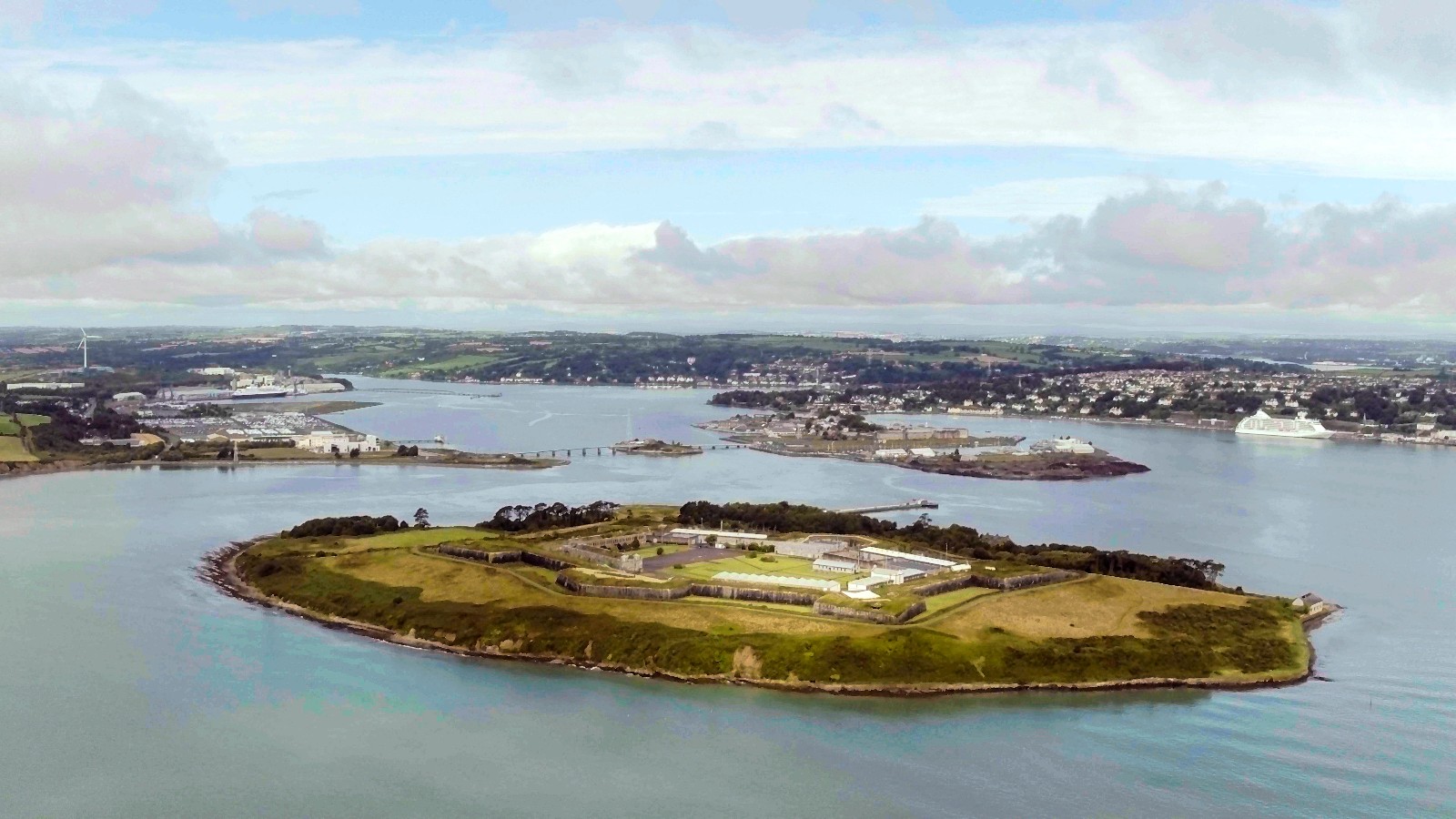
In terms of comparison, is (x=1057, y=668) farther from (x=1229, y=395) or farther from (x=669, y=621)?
(x=1229, y=395)

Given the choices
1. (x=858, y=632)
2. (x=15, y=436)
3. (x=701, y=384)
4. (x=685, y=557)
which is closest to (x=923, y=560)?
(x=685, y=557)

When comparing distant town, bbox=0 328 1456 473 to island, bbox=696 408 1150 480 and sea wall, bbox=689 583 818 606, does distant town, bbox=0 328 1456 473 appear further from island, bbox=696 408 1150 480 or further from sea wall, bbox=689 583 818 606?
sea wall, bbox=689 583 818 606

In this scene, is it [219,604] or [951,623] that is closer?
[951,623]

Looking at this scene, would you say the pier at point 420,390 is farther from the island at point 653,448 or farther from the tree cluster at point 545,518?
the tree cluster at point 545,518

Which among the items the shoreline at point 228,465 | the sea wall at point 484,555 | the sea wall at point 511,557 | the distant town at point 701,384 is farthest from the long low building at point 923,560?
the shoreline at point 228,465

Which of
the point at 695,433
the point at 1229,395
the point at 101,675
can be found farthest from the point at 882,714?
the point at 1229,395
